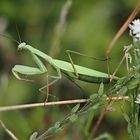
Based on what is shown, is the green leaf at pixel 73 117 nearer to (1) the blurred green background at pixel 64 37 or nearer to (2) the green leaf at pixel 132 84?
(2) the green leaf at pixel 132 84

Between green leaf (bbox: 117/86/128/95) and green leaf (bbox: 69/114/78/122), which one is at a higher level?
green leaf (bbox: 117/86/128/95)

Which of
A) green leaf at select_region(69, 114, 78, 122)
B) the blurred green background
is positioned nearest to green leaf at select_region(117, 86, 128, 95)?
green leaf at select_region(69, 114, 78, 122)

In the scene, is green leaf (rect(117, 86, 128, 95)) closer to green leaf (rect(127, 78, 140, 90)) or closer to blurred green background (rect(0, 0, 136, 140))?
green leaf (rect(127, 78, 140, 90))

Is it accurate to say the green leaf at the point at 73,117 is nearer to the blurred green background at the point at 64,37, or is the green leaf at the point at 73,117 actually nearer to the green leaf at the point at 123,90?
the green leaf at the point at 123,90

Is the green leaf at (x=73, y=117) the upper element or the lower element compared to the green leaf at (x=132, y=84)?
lower

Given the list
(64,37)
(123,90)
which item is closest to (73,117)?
(123,90)

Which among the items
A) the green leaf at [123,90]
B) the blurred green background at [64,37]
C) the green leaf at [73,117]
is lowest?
the green leaf at [73,117]

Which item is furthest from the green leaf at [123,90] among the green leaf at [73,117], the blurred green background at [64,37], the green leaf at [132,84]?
the blurred green background at [64,37]

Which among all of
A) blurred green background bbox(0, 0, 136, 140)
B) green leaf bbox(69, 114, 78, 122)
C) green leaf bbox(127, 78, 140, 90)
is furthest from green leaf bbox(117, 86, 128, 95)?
blurred green background bbox(0, 0, 136, 140)

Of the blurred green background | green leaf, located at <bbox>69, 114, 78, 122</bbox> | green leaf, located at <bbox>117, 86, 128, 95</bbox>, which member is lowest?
green leaf, located at <bbox>69, 114, 78, 122</bbox>

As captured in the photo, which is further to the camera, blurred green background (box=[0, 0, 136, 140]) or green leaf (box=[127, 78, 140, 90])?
blurred green background (box=[0, 0, 136, 140])

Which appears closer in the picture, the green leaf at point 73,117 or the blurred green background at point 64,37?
the green leaf at point 73,117
